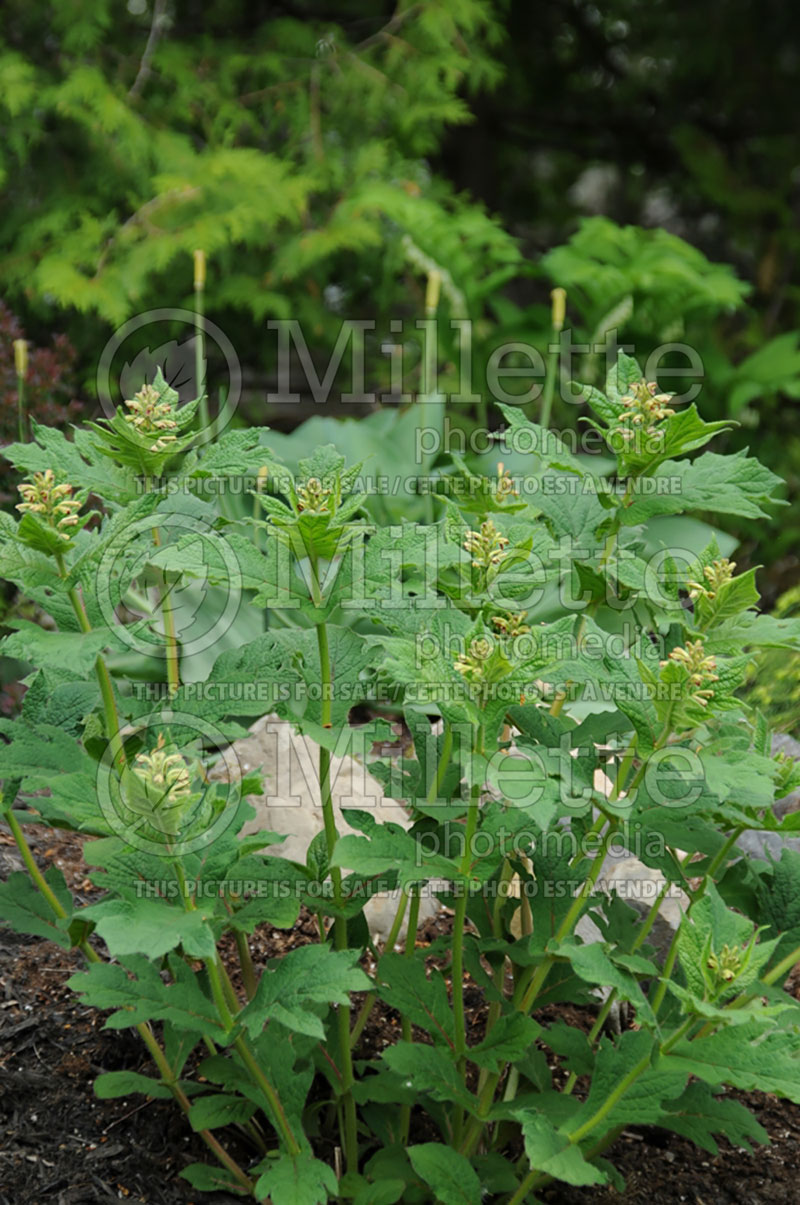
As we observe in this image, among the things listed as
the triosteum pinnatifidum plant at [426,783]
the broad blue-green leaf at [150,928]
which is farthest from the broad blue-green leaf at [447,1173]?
the broad blue-green leaf at [150,928]

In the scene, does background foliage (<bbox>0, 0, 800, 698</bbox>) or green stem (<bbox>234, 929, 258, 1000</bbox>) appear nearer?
green stem (<bbox>234, 929, 258, 1000</bbox>)

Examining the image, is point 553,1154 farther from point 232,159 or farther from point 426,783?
point 232,159

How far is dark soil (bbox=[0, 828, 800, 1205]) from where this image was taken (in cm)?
122

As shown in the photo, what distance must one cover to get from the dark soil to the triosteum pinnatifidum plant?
103 mm

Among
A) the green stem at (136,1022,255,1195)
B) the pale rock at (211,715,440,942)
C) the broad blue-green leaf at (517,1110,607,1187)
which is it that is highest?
the broad blue-green leaf at (517,1110,607,1187)

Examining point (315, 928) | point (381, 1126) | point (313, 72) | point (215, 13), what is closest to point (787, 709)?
point (315, 928)

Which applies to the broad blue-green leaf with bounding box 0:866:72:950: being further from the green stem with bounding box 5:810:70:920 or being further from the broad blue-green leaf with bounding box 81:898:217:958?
the broad blue-green leaf with bounding box 81:898:217:958

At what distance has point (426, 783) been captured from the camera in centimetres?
110

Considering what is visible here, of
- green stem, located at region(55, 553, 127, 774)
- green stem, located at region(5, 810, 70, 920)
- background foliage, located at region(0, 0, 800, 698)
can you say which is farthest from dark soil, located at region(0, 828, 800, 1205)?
background foliage, located at region(0, 0, 800, 698)

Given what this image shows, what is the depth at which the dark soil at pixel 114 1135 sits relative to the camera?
1217mm

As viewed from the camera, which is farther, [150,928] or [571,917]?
[571,917]

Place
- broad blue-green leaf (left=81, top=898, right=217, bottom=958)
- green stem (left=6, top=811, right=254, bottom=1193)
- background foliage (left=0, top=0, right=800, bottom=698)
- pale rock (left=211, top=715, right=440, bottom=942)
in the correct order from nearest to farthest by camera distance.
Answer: broad blue-green leaf (left=81, top=898, right=217, bottom=958)
green stem (left=6, top=811, right=254, bottom=1193)
pale rock (left=211, top=715, right=440, bottom=942)
background foliage (left=0, top=0, right=800, bottom=698)

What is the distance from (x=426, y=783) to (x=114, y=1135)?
58cm

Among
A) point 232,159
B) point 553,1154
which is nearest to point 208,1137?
point 553,1154
